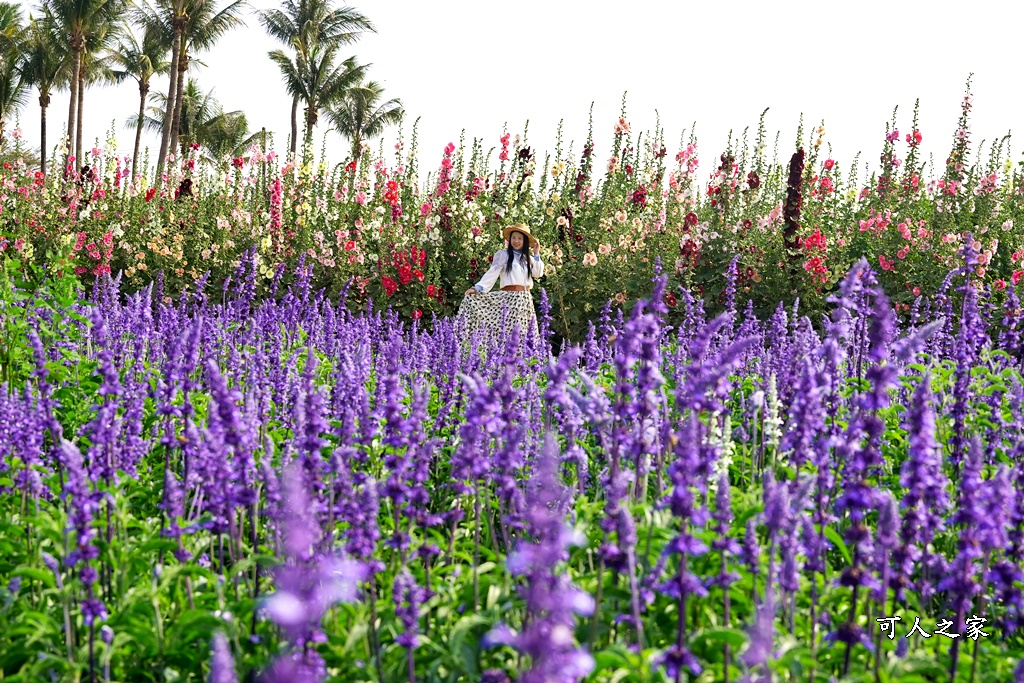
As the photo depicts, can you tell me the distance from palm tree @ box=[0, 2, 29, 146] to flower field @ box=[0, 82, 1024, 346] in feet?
125

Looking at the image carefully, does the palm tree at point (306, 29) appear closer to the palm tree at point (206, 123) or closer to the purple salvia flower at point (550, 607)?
the palm tree at point (206, 123)

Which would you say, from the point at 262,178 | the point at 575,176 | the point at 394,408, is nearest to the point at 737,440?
the point at 394,408

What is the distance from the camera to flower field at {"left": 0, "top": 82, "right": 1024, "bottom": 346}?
11.6 metres

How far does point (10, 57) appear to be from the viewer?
164ft

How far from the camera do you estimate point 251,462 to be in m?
3.15

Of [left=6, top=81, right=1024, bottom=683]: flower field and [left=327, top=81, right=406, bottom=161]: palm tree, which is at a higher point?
[left=327, top=81, right=406, bottom=161]: palm tree

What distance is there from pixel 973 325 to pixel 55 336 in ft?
19.7

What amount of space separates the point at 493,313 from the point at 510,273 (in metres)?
0.49

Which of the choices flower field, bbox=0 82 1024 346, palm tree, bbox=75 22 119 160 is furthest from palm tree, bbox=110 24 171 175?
flower field, bbox=0 82 1024 346

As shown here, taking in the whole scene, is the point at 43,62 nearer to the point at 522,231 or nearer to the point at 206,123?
the point at 206,123

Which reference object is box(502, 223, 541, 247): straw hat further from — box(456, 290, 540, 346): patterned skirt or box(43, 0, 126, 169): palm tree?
box(43, 0, 126, 169): palm tree

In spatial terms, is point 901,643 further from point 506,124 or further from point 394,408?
point 506,124

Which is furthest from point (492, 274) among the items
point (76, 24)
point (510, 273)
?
point (76, 24)

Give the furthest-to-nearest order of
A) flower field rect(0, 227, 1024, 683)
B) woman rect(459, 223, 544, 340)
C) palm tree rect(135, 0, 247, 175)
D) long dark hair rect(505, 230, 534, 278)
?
palm tree rect(135, 0, 247, 175), long dark hair rect(505, 230, 534, 278), woman rect(459, 223, 544, 340), flower field rect(0, 227, 1024, 683)
